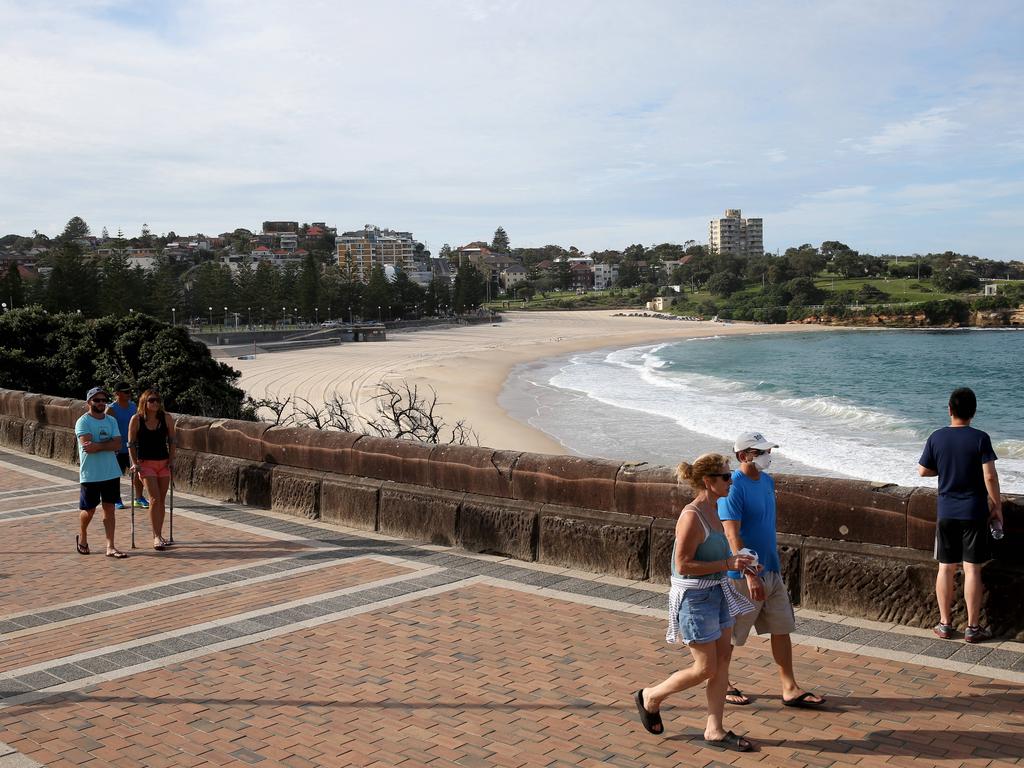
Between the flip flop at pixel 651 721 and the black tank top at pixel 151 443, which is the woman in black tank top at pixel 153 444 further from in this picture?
the flip flop at pixel 651 721

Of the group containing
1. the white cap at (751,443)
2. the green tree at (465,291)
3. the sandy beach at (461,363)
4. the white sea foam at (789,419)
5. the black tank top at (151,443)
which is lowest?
the white sea foam at (789,419)

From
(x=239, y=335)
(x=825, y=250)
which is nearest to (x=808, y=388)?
(x=239, y=335)

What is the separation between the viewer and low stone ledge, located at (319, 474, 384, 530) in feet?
29.2

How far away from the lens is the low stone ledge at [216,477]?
10500 mm

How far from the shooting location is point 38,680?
5.21 m

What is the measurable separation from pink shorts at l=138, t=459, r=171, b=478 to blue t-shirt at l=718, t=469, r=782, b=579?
574 centimetres

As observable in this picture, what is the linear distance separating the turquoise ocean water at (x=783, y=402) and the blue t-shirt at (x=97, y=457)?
513 inches

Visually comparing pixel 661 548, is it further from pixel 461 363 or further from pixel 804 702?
pixel 461 363

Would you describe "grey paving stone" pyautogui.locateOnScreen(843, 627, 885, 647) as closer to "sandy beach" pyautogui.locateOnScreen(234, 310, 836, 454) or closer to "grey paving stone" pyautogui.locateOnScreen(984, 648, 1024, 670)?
"grey paving stone" pyautogui.locateOnScreen(984, 648, 1024, 670)

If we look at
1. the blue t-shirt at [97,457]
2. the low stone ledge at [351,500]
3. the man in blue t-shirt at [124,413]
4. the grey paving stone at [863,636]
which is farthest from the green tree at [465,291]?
the grey paving stone at [863,636]

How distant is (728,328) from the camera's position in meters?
109

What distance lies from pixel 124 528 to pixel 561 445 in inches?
595

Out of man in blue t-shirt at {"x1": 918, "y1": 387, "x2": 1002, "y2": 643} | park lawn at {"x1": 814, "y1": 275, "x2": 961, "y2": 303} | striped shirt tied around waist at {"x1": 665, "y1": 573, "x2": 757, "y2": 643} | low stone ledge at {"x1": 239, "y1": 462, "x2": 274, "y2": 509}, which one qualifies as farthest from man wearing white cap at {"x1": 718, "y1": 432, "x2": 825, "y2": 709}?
park lawn at {"x1": 814, "y1": 275, "x2": 961, "y2": 303}

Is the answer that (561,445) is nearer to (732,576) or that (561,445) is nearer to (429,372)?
(732,576)
